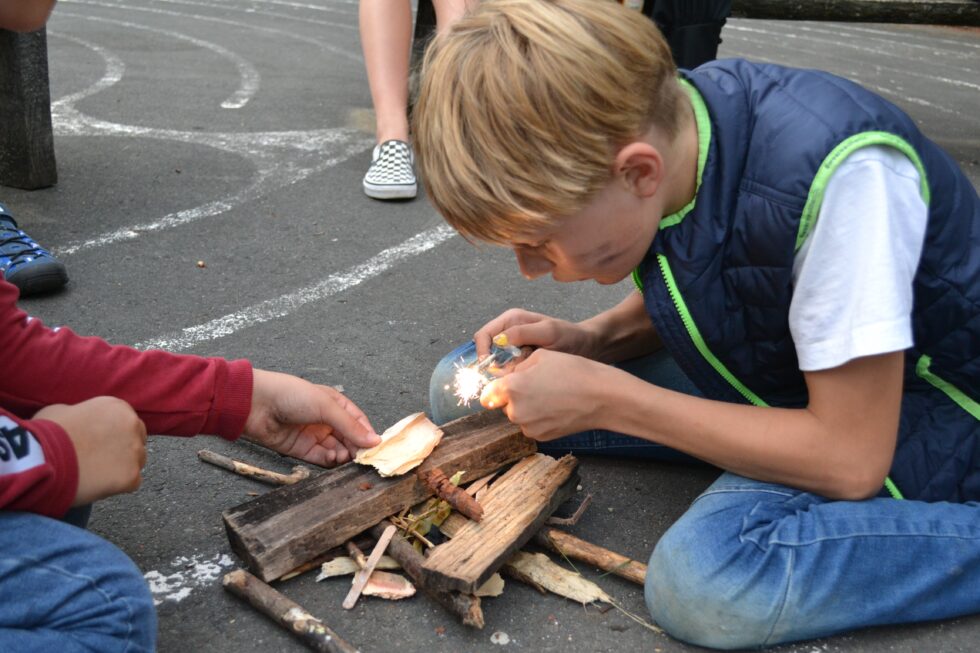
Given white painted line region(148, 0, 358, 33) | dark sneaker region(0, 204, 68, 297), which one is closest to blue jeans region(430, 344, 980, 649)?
dark sneaker region(0, 204, 68, 297)

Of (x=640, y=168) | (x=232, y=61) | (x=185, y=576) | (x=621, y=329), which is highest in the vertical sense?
(x=640, y=168)

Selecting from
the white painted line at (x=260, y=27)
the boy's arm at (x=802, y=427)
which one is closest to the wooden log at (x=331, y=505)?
the boy's arm at (x=802, y=427)

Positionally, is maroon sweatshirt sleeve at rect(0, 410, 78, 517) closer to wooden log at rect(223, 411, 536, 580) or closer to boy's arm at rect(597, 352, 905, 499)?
wooden log at rect(223, 411, 536, 580)

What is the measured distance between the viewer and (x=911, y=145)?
6.42ft

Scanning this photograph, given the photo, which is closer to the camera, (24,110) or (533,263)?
(533,263)

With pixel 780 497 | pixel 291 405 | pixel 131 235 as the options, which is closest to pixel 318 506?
pixel 291 405

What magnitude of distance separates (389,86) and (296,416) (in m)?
2.79

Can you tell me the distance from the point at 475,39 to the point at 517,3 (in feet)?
0.37

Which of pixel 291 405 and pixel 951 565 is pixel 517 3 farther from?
pixel 951 565

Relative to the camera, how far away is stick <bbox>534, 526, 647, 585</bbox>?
2.26m

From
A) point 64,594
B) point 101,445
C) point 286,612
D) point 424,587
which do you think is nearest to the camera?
point 64,594

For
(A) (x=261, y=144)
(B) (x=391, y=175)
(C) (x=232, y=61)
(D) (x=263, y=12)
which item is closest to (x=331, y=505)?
(B) (x=391, y=175)

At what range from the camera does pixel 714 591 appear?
6.60 ft

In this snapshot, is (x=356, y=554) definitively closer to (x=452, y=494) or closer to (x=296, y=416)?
(x=452, y=494)
